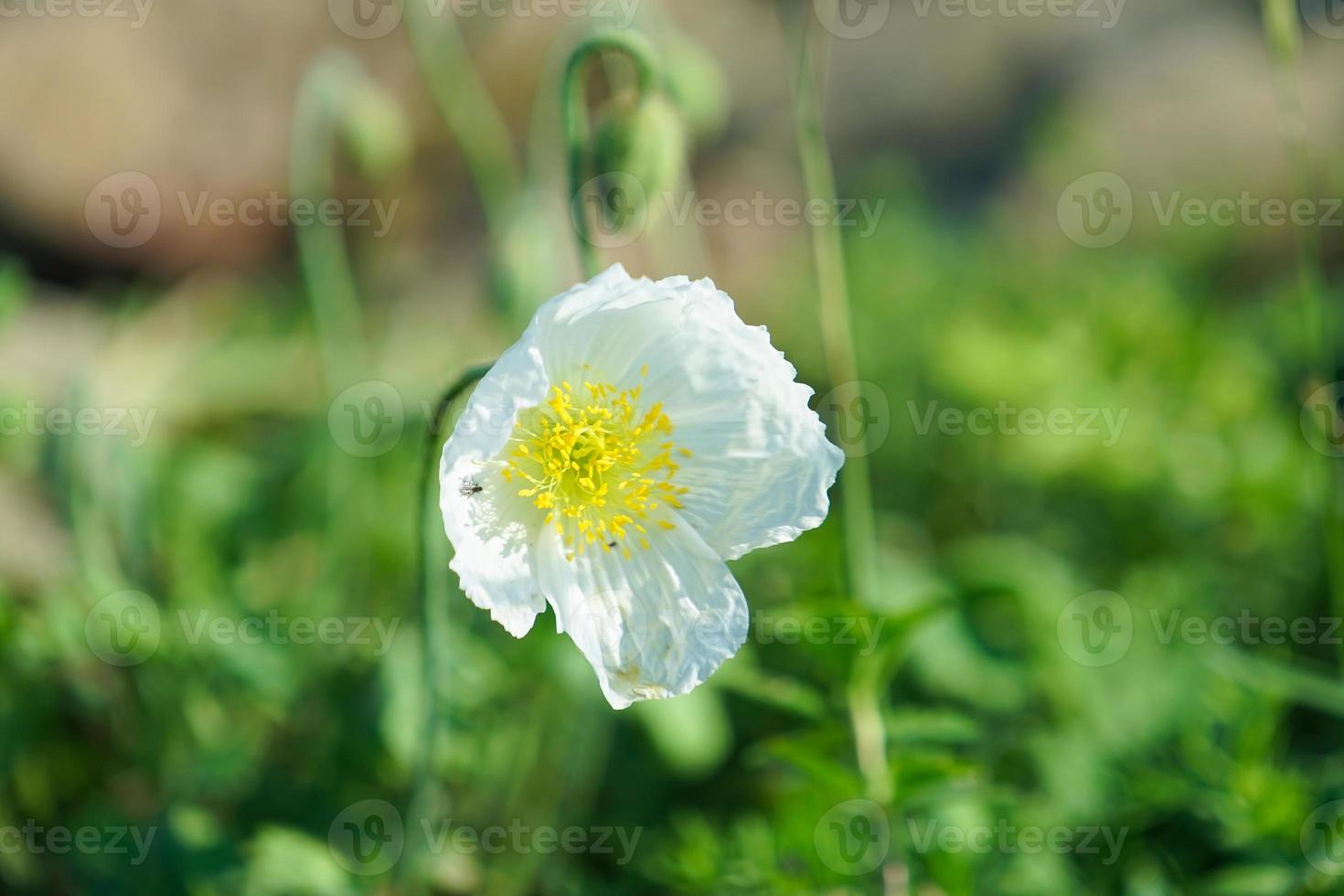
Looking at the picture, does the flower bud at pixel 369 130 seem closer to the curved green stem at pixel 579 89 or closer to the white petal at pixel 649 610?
the curved green stem at pixel 579 89

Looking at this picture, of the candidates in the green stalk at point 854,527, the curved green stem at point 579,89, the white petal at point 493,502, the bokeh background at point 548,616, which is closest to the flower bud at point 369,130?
the bokeh background at point 548,616

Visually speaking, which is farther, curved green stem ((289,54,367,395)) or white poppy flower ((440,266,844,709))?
curved green stem ((289,54,367,395))

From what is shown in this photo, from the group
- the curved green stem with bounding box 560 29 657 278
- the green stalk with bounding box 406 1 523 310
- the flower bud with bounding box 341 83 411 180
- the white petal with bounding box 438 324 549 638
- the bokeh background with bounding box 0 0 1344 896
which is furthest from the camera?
the green stalk with bounding box 406 1 523 310

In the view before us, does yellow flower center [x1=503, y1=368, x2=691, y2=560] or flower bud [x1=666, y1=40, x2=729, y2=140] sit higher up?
flower bud [x1=666, y1=40, x2=729, y2=140]

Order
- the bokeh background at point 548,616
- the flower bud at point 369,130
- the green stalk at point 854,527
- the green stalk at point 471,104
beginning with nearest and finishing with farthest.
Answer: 1. the green stalk at point 854,527
2. the bokeh background at point 548,616
3. the flower bud at point 369,130
4. the green stalk at point 471,104

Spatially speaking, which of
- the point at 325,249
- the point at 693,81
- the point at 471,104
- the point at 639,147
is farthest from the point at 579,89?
the point at 471,104

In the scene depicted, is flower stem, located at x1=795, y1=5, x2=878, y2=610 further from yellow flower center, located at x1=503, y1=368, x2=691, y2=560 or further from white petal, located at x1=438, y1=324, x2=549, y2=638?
white petal, located at x1=438, y1=324, x2=549, y2=638

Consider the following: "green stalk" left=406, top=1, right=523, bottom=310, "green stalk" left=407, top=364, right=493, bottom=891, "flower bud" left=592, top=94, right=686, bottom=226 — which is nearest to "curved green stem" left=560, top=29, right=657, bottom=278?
"flower bud" left=592, top=94, right=686, bottom=226

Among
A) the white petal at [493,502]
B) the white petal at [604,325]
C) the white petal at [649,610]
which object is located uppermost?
the white petal at [604,325]
